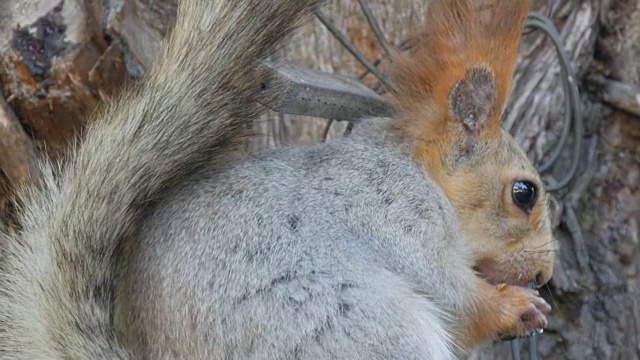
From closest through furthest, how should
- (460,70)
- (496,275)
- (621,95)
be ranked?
(460,70), (496,275), (621,95)

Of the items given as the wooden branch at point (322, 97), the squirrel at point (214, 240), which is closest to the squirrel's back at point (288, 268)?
the squirrel at point (214, 240)

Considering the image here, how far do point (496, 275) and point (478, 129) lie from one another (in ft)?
0.93

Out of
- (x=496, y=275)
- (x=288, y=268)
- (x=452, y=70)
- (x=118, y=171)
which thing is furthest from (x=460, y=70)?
(x=118, y=171)

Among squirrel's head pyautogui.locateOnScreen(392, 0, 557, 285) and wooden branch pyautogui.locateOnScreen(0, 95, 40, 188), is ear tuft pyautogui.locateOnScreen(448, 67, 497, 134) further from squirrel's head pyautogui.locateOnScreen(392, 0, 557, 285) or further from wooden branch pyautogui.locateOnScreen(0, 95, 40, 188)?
wooden branch pyautogui.locateOnScreen(0, 95, 40, 188)

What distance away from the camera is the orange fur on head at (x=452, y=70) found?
1651mm

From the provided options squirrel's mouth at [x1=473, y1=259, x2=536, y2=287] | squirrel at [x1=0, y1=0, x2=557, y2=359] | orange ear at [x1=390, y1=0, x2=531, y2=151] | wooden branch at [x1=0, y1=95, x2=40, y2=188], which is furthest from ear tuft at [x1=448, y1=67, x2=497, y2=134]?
wooden branch at [x1=0, y1=95, x2=40, y2=188]

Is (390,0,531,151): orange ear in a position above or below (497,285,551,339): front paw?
above

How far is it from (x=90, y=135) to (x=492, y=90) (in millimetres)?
713

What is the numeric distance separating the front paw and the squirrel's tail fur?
594mm

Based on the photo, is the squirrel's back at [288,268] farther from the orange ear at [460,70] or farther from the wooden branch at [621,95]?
the wooden branch at [621,95]

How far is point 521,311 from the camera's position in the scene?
170 centimetres

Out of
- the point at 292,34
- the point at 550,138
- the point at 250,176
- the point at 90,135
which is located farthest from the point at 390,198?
the point at 550,138

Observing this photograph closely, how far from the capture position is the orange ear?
1650 millimetres

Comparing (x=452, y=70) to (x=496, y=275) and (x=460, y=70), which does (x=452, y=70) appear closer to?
(x=460, y=70)
